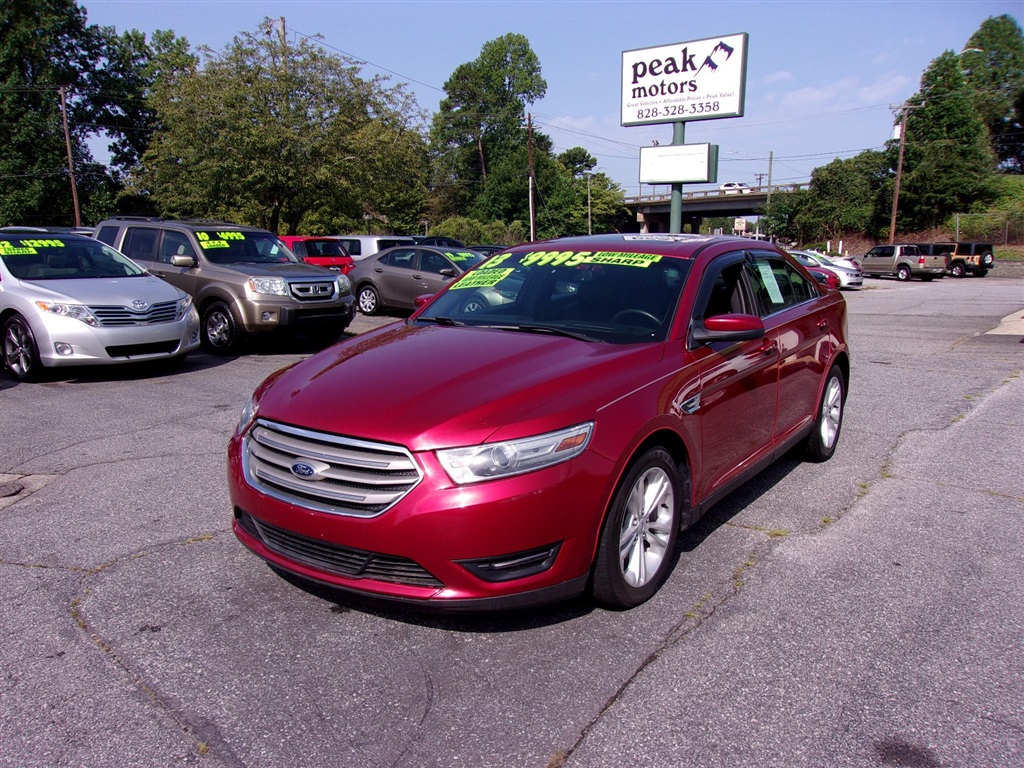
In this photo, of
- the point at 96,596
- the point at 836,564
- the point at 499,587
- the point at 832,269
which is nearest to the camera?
the point at 499,587

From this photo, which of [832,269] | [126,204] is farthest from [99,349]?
[126,204]

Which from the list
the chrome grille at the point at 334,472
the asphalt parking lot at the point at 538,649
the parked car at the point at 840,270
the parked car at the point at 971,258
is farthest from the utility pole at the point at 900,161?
the chrome grille at the point at 334,472

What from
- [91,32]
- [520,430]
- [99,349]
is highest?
[91,32]

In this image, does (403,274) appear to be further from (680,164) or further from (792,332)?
(680,164)

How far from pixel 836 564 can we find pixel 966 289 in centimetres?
3042

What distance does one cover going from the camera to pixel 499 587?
9.55 ft

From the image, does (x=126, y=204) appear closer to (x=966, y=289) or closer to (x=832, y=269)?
(x=832, y=269)

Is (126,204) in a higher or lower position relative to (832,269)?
higher

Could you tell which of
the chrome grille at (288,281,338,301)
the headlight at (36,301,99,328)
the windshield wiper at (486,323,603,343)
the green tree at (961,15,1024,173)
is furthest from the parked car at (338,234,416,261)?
the green tree at (961,15,1024,173)

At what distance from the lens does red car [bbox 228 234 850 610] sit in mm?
2877

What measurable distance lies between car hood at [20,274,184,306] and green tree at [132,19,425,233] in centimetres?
1791

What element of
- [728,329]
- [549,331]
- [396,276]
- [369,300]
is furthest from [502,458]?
[369,300]

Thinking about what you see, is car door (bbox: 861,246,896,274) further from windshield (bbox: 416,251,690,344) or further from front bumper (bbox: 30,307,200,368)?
windshield (bbox: 416,251,690,344)

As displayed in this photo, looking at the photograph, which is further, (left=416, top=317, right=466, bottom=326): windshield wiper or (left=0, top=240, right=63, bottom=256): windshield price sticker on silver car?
(left=0, top=240, right=63, bottom=256): windshield price sticker on silver car
